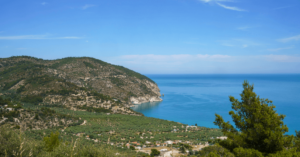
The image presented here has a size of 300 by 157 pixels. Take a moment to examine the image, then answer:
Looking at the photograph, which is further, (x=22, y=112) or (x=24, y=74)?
(x=24, y=74)

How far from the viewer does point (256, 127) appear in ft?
30.2

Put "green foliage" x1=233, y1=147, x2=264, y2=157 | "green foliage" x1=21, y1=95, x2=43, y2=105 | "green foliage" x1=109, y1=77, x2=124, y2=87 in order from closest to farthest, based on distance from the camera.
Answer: "green foliage" x1=233, y1=147, x2=264, y2=157 → "green foliage" x1=21, y1=95, x2=43, y2=105 → "green foliage" x1=109, y1=77, x2=124, y2=87

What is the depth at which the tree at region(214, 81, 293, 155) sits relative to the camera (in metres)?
8.96

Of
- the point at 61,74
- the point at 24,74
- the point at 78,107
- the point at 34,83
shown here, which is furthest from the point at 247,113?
the point at 61,74

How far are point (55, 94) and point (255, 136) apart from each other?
56565 mm

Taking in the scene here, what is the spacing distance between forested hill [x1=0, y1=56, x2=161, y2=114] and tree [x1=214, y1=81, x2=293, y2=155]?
160 feet

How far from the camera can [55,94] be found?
53562 mm

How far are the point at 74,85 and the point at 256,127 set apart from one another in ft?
207

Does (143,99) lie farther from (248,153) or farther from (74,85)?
(248,153)

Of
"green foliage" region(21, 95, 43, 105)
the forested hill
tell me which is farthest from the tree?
"green foliage" region(21, 95, 43, 105)

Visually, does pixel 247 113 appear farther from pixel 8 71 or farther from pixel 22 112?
pixel 8 71

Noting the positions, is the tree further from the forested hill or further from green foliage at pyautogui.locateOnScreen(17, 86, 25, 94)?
green foliage at pyautogui.locateOnScreen(17, 86, 25, 94)

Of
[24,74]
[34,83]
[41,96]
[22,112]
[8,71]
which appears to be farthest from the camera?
[8,71]

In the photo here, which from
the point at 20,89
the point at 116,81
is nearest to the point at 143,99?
the point at 116,81
